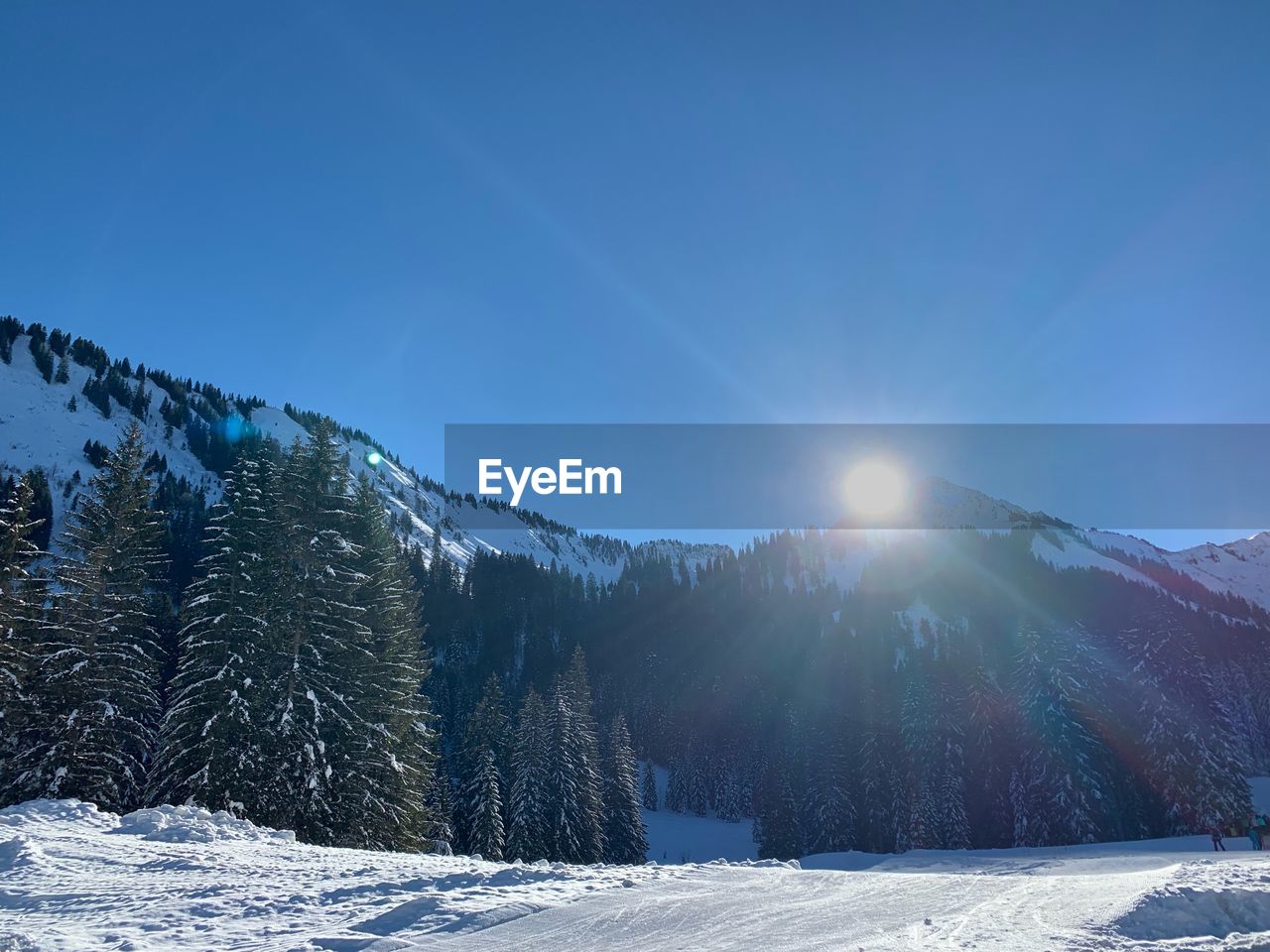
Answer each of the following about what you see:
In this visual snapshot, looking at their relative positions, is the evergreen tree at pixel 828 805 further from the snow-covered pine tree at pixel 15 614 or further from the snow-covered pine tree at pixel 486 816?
the snow-covered pine tree at pixel 15 614

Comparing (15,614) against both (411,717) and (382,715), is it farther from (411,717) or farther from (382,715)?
(411,717)

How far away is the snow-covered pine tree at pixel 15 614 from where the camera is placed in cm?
2186

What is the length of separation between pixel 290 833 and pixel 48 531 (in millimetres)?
121269

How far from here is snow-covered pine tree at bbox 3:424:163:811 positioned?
71.6 ft

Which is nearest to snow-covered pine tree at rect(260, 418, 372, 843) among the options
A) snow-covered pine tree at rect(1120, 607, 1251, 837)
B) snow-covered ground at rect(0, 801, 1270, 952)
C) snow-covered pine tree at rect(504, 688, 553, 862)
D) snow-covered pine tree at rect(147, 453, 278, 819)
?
snow-covered pine tree at rect(147, 453, 278, 819)

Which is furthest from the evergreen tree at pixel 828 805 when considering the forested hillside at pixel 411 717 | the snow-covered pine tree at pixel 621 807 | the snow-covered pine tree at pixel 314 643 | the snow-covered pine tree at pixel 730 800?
the snow-covered pine tree at pixel 314 643

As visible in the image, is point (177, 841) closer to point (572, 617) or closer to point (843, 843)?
point (843, 843)

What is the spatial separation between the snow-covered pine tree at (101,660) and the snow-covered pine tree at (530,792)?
81.8ft

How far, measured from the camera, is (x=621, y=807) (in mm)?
54906

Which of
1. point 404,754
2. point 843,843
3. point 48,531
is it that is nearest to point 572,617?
point 48,531

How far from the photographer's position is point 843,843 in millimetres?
58344

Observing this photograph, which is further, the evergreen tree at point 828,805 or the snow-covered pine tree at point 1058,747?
the evergreen tree at point 828,805

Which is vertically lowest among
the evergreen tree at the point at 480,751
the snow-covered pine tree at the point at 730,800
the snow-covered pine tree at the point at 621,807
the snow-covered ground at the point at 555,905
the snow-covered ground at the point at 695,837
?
the snow-covered ground at the point at 695,837

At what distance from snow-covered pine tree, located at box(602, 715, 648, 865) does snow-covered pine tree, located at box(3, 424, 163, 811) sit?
3694cm
